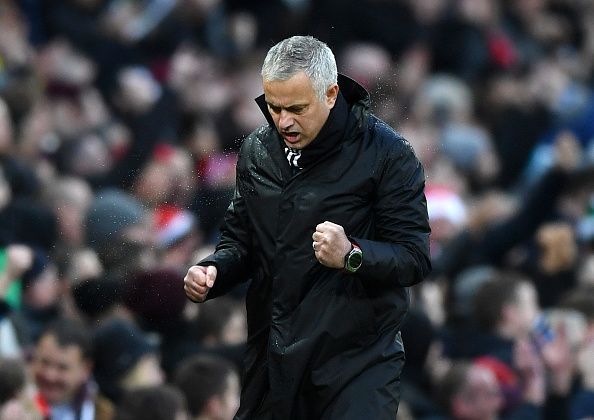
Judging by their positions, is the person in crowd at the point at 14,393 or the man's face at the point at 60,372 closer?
the person in crowd at the point at 14,393

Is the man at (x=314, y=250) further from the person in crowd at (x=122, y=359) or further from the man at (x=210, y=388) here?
the person in crowd at (x=122, y=359)

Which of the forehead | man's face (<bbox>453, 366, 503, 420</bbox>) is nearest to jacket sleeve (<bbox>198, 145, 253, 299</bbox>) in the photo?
the forehead

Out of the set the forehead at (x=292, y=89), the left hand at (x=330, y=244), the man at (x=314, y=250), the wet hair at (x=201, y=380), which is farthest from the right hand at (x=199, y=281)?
the wet hair at (x=201, y=380)

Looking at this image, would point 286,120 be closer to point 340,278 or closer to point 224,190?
point 340,278

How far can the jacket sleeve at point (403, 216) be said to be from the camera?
19.2ft

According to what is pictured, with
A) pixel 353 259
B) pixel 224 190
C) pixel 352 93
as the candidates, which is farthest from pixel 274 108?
pixel 224 190

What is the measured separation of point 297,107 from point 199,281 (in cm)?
73

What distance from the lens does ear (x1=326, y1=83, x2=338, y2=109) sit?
19.3ft

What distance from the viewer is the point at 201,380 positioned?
802 centimetres

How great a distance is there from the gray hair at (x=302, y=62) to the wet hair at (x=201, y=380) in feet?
8.34

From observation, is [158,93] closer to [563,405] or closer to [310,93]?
[563,405]

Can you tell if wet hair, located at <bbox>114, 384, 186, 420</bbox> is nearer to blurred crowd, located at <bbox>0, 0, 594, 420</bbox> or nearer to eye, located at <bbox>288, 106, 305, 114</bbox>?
blurred crowd, located at <bbox>0, 0, 594, 420</bbox>

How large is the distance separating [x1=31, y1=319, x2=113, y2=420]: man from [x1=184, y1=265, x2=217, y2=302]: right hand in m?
2.16

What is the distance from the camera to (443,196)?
12047 mm
